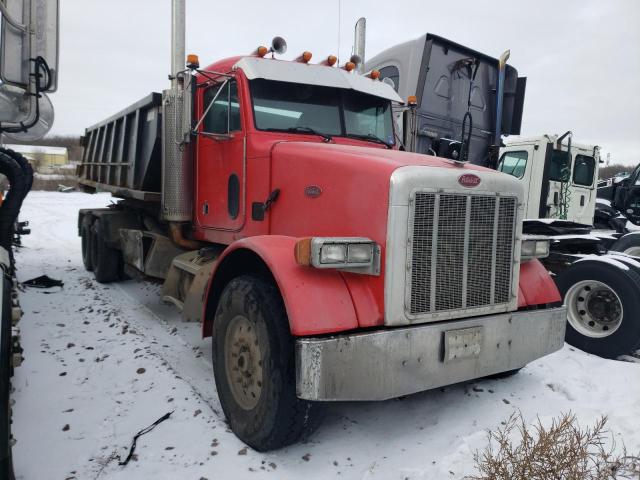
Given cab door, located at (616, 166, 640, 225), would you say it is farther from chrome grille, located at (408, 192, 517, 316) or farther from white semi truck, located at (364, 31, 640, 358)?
chrome grille, located at (408, 192, 517, 316)

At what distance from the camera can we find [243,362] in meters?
3.38

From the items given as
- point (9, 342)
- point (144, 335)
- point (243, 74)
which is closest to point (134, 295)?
point (144, 335)

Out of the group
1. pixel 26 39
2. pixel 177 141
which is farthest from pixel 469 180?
pixel 177 141

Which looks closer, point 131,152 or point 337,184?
point 337,184

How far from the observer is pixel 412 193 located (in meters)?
3.01

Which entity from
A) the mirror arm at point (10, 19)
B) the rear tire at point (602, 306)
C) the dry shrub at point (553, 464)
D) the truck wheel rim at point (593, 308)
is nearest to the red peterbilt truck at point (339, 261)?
the dry shrub at point (553, 464)

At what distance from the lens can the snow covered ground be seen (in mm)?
3025

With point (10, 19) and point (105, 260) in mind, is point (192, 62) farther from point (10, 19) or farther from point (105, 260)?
point (105, 260)

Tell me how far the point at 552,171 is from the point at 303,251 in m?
7.40

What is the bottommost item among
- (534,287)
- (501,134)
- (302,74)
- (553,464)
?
(553,464)

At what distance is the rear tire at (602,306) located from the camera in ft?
16.1

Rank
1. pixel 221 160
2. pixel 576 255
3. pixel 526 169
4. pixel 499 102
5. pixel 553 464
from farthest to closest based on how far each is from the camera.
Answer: pixel 526 169, pixel 499 102, pixel 576 255, pixel 221 160, pixel 553 464

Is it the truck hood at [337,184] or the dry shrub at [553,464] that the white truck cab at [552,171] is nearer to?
the truck hood at [337,184]

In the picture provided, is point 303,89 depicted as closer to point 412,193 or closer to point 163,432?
point 412,193
